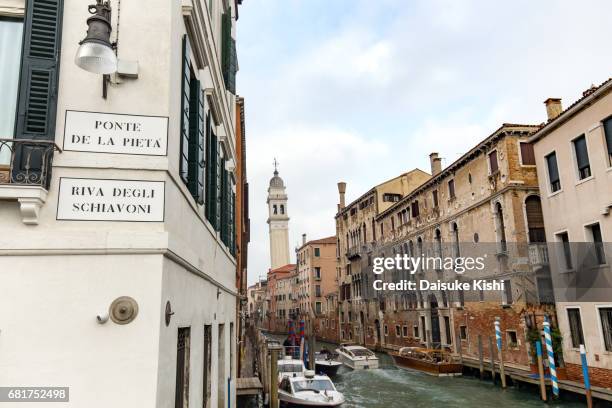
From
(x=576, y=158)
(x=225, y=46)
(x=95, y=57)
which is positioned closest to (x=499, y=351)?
(x=576, y=158)

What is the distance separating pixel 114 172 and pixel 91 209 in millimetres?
324

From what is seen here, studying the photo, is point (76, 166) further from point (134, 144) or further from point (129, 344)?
point (129, 344)

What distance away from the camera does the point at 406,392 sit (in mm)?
18781

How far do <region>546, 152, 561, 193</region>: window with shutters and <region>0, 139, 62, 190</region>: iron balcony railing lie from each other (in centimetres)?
1650

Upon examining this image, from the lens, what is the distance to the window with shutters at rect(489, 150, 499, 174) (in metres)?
20.0

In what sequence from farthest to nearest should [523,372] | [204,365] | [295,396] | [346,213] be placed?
[346,213]
[523,372]
[295,396]
[204,365]

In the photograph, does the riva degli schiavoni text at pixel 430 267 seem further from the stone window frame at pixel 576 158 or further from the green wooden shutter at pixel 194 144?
the green wooden shutter at pixel 194 144

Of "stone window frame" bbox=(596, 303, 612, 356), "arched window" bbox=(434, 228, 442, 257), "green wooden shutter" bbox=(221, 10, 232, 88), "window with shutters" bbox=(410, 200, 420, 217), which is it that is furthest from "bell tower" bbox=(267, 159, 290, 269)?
"green wooden shutter" bbox=(221, 10, 232, 88)

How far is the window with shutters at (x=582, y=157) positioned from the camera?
14.4 meters

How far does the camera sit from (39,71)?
3.56 m

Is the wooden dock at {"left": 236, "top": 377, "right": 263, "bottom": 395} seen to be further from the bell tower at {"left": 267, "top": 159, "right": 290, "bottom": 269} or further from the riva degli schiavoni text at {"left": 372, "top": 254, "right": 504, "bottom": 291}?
the bell tower at {"left": 267, "top": 159, "right": 290, "bottom": 269}

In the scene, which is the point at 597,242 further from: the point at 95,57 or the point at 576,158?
the point at 95,57

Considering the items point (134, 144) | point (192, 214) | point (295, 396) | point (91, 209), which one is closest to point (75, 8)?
point (134, 144)

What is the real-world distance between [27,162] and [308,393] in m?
13.7
